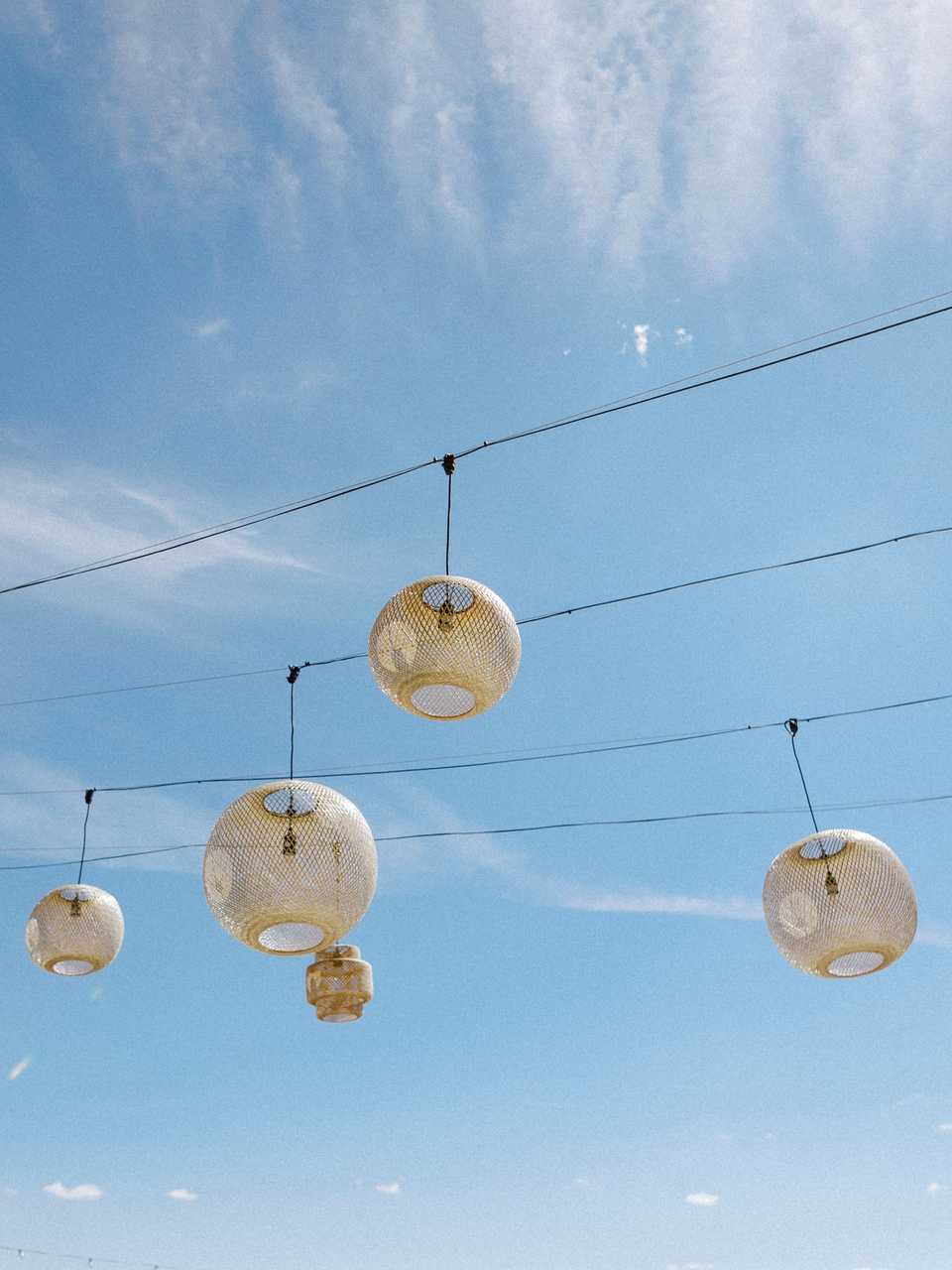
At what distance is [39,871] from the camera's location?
7746mm

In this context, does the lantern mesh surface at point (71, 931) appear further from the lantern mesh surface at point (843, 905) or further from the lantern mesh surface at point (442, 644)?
the lantern mesh surface at point (843, 905)

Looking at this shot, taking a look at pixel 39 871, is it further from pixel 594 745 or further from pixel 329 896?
pixel 329 896

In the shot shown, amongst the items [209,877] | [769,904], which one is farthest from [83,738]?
[769,904]

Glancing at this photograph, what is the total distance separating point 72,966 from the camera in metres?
4.49

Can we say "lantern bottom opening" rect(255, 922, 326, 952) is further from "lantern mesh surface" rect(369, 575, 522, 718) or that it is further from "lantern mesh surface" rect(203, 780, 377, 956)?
"lantern mesh surface" rect(369, 575, 522, 718)

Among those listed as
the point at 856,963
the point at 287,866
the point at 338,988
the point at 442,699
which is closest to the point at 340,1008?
the point at 338,988

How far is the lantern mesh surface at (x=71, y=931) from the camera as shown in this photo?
14.3 feet

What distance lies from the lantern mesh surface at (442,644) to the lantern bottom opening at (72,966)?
1.95m

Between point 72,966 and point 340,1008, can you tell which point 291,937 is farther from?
point 340,1008

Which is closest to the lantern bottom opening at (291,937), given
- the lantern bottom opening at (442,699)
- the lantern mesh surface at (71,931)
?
the lantern bottom opening at (442,699)

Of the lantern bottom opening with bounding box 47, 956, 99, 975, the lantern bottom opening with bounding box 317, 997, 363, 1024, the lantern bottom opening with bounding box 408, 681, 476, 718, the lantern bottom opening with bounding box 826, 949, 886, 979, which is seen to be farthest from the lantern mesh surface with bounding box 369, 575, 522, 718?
the lantern bottom opening with bounding box 317, 997, 363, 1024

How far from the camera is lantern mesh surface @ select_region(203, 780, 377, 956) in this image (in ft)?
10.6

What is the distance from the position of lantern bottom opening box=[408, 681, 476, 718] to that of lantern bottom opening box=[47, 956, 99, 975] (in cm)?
193

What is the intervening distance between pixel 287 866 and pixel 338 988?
190 centimetres
